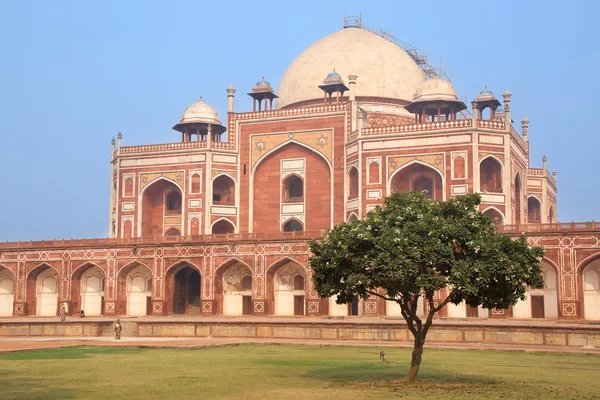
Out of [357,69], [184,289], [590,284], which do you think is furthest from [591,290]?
[357,69]

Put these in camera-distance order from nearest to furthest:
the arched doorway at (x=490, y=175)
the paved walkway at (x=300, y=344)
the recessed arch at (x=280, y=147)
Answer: the paved walkway at (x=300, y=344), the arched doorway at (x=490, y=175), the recessed arch at (x=280, y=147)

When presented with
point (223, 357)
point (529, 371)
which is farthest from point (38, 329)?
point (529, 371)

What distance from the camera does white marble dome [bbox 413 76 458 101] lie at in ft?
133

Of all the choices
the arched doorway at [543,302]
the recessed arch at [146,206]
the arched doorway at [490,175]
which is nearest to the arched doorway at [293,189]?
the recessed arch at [146,206]

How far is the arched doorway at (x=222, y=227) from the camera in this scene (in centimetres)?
4216

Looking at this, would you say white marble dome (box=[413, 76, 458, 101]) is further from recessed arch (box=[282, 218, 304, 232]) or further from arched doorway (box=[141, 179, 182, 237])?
arched doorway (box=[141, 179, 182, 237])

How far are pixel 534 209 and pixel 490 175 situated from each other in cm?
1078

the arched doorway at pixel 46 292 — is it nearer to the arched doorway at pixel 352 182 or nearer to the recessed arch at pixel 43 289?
the recessed arch at pixel 43 289

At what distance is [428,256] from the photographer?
47.9 feet

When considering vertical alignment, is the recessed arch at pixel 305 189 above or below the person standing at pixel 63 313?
above

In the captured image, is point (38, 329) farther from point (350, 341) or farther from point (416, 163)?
point (416, 163)

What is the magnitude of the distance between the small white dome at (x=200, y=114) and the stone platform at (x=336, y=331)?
52.8 feet

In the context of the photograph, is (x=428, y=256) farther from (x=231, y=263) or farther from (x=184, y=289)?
(x=184, y=289)

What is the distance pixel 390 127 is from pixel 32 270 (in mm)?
17241
